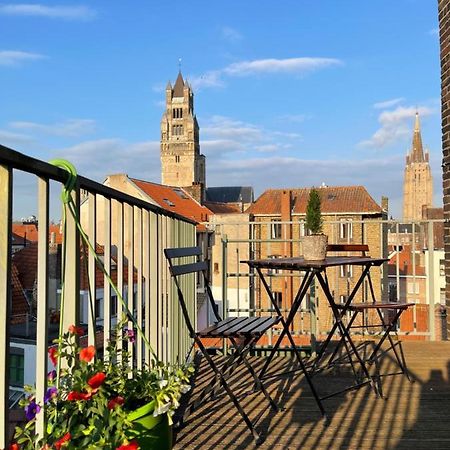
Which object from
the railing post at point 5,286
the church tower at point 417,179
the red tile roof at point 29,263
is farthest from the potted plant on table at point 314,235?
the church tower at point 417,179

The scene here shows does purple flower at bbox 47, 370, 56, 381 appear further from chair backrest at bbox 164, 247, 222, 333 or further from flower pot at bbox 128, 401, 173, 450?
chair backrest at bbox 164, 247, 222, 333

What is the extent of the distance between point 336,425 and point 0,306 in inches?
83.4

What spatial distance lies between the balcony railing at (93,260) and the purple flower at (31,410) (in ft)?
0.24

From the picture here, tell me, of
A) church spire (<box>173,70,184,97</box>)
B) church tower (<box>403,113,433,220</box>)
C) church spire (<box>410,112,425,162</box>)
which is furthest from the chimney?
church spire (<box>173,70,184,97</box>)

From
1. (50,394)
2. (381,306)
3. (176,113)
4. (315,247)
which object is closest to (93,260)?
(50,394)

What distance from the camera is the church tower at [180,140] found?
318ft

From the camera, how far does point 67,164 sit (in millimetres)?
1454

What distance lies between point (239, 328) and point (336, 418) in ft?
2.49

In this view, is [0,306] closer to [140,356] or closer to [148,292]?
[140,356]

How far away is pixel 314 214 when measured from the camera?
3451 mm

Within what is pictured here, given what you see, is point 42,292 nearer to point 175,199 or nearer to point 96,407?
point 96,407

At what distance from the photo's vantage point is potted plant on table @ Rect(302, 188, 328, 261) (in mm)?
3254

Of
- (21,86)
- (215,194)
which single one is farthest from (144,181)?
(215,194)

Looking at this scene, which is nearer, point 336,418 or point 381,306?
point 336,418
